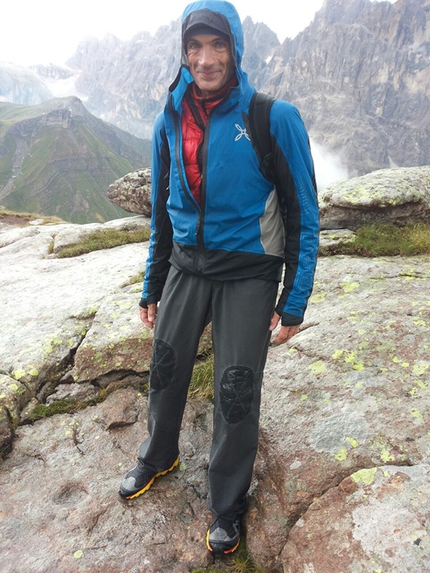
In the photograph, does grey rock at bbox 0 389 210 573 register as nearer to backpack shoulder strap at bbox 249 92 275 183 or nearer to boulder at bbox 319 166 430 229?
backpack shoulder strap at bbox 249 92 275 183

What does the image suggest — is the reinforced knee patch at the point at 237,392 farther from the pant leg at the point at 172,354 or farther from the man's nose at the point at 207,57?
the man's nose at the point at 207,57

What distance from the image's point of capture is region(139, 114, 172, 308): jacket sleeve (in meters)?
5.22

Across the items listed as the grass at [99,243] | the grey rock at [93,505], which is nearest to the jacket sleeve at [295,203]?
the grey rock at [93,505]

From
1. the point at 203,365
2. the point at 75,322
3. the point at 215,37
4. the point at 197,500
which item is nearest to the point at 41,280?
the point at 75,322

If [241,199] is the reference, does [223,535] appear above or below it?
below

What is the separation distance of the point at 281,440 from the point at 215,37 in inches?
205

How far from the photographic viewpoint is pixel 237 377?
465 centimetres

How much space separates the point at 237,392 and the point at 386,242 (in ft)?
26.0

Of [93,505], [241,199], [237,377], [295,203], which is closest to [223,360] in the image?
[237,377]

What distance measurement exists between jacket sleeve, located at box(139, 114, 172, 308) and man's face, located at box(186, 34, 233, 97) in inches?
32.2

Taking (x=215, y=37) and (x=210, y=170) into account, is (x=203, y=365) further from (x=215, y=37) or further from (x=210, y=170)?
(x=215, y=37)

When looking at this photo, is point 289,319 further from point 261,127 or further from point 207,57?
point 207,57

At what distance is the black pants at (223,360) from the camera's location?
15.3 feet

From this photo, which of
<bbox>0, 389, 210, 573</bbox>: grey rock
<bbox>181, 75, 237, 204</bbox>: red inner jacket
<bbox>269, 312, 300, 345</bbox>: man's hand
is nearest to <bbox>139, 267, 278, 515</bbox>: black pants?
<bbox>269, 312, 300, 345</bbox>: man's hand
